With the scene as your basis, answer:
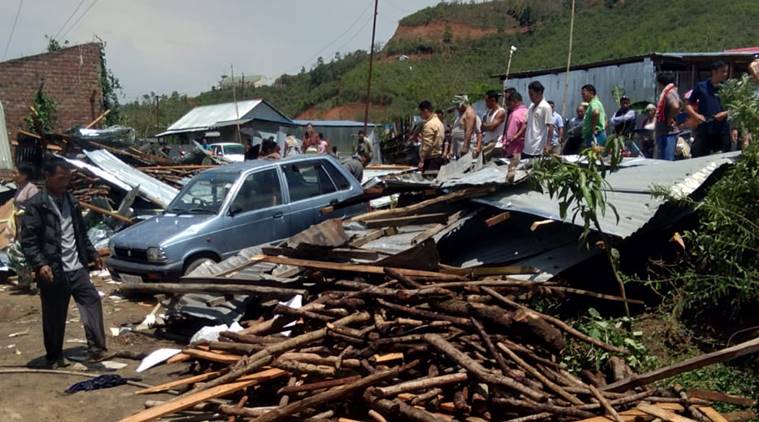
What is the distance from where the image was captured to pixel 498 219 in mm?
6523

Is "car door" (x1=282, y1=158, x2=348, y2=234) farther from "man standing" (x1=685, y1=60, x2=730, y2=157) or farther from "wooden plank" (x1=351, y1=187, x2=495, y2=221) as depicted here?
"man standing" (x1=685, y1=60, x2=730, y2=157)

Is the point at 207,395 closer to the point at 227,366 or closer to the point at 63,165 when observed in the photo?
the point at 227,366

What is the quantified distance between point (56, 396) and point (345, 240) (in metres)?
2.92

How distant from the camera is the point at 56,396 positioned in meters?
5.70

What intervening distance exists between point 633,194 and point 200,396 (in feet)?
14.1

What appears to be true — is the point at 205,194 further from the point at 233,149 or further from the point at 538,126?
the point at 233,149

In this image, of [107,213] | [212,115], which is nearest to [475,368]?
[107,213]

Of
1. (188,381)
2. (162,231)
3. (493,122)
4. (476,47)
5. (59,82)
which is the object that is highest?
(476,47)

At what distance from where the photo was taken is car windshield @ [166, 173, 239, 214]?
360 inches

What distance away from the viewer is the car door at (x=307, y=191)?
31.1 ft

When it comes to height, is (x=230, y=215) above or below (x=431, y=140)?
below

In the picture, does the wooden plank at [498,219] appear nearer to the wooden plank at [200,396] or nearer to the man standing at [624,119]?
the wooden plank at [200,396]

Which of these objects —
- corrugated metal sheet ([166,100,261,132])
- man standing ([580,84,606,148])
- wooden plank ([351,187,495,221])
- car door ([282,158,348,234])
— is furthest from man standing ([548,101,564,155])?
corrugated metal sheet ([166,100,261,132])

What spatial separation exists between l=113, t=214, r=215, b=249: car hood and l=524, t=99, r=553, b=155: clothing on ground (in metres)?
4.62
